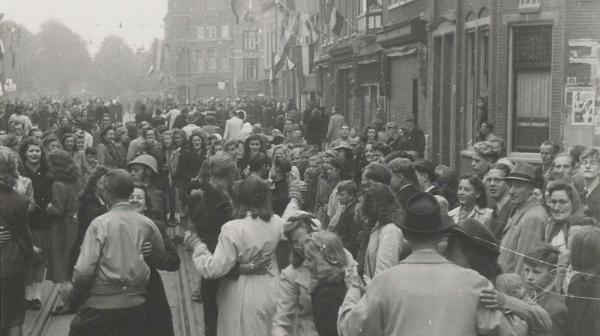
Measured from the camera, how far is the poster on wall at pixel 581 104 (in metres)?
15.5

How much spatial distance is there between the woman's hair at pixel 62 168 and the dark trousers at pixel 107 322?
432 centimetres

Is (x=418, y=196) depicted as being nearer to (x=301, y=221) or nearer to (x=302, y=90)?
(x=301, y=221)

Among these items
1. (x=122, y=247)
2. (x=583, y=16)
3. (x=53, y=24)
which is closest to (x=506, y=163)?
(x=122, y=247)

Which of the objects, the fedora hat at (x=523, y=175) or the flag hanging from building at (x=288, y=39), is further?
the flag hanging from building at (x=288, y=39)

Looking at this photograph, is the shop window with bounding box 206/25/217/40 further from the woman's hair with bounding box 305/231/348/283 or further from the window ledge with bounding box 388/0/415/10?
the woman's hair with bounding box 305/231/348/283

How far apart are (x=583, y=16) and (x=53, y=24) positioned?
9415cm

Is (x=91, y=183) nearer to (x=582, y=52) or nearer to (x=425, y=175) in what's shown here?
(x=425, y=175)

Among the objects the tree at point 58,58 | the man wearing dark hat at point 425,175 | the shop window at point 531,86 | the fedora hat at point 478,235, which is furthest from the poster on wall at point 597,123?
the tree at point 58,58

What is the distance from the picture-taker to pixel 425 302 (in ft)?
13.7

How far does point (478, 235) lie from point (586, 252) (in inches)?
39.7

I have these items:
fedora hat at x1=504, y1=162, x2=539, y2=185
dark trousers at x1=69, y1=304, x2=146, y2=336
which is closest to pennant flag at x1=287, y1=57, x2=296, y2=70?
fedora hat at x1=504, y1=162, x2=539, y2=185

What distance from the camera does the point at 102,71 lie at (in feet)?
415

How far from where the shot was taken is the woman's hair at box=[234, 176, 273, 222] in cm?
645

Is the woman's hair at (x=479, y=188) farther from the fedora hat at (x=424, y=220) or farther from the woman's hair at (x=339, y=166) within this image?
the fedora hat at (x=424, y=220)
